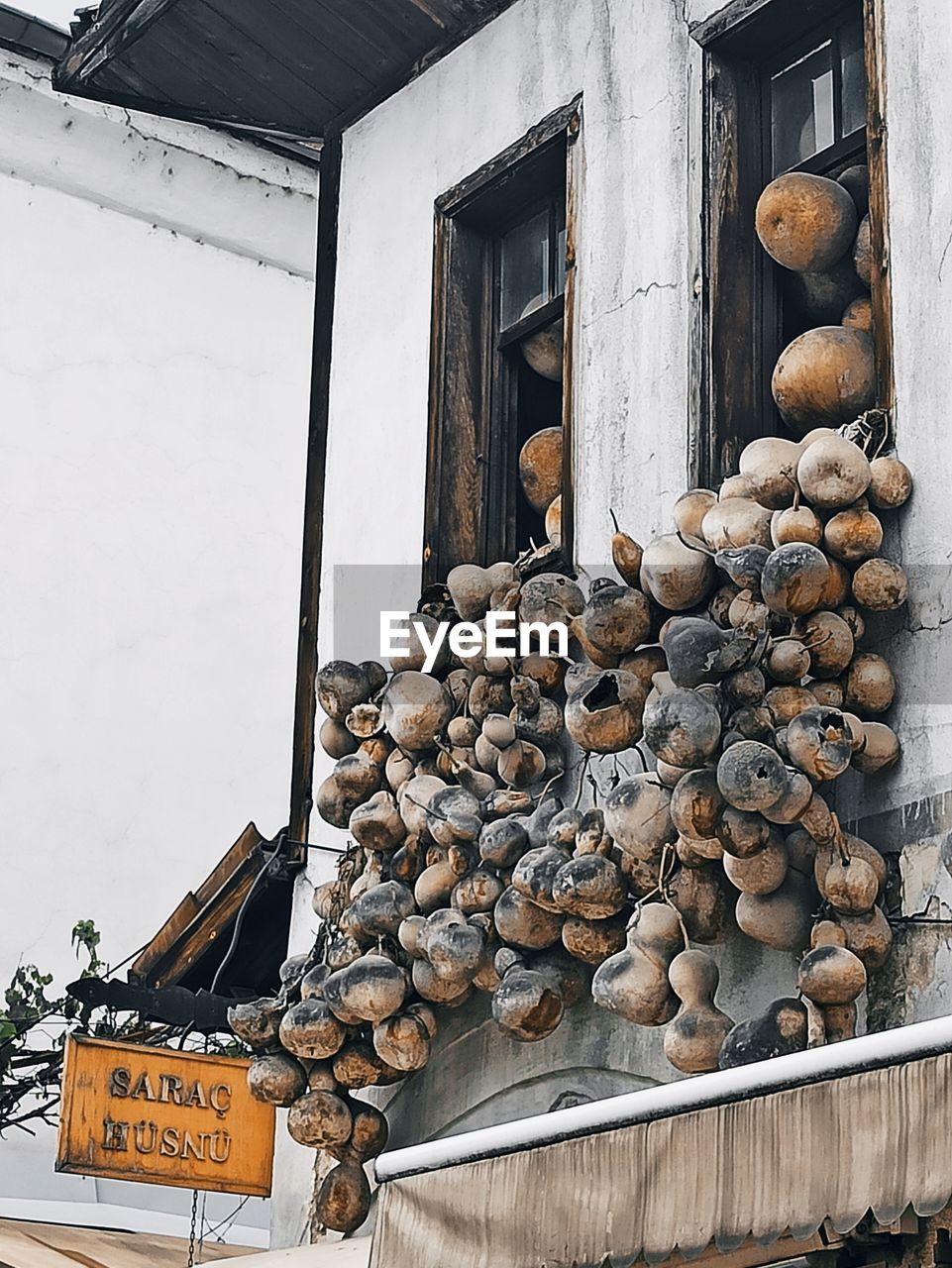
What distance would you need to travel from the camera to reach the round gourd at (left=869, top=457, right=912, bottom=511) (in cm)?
566

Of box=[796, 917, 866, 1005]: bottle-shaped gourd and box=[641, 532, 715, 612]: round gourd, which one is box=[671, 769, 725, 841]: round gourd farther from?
box=[641, 532, 715, 612]: round gourd

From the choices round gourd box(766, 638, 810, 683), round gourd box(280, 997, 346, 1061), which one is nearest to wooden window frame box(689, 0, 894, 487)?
round gourd box(766, 638, 810, 683)

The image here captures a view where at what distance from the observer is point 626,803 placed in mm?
5590

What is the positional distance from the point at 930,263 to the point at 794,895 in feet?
5.89

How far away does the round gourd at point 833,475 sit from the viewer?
5559 millimetres

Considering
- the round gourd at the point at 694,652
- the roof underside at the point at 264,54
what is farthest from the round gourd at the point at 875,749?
the roof underside at the point at 264,54

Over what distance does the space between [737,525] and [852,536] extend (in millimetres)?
324

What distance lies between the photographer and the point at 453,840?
632cm

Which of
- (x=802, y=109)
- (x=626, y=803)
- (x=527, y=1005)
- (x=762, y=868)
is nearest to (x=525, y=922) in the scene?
(x=527, y=1005)

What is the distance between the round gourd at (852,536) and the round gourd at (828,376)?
23.5 inches

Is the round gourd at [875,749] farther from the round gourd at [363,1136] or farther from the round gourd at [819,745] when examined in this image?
the round gourd at [363,1136]

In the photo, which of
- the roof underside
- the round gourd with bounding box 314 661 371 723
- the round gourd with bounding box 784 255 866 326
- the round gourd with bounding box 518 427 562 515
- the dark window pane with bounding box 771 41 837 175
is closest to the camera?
the round gourd with bounding box 784 255 866 326

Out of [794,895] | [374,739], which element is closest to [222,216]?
[374,739]

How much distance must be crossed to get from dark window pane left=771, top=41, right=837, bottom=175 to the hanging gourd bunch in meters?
0.44
